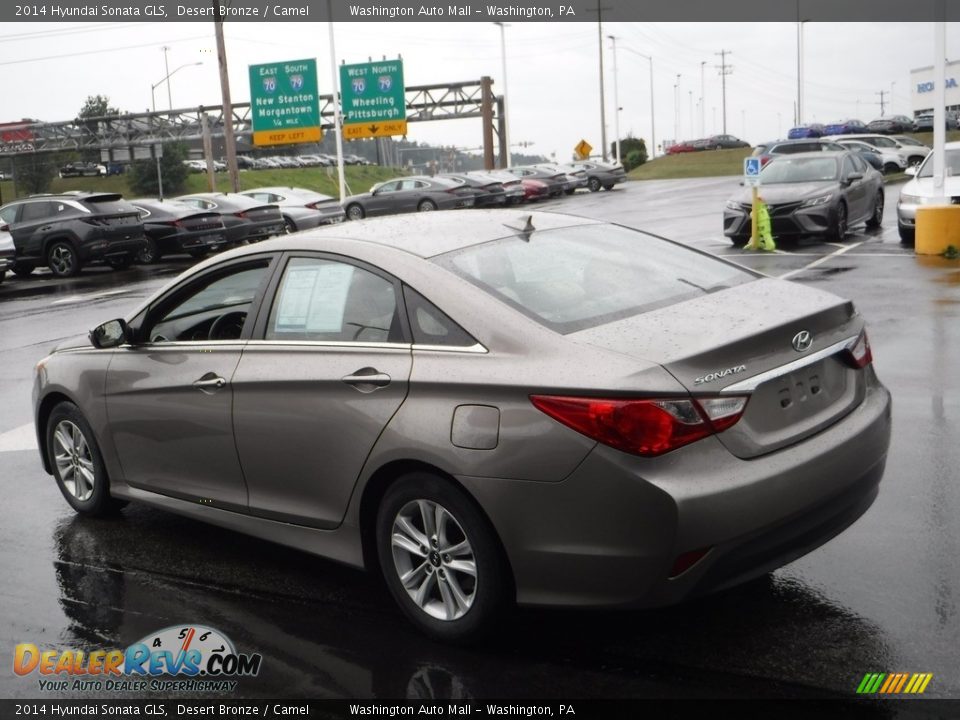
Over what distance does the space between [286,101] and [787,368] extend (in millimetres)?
45349

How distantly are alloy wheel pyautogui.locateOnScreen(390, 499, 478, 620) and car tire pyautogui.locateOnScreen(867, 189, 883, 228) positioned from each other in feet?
60.2

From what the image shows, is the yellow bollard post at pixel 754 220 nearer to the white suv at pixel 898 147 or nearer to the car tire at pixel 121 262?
the car tire at pixel 121 262

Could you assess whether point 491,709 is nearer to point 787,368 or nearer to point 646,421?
point 646,421

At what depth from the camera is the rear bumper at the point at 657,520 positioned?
3.63 metres

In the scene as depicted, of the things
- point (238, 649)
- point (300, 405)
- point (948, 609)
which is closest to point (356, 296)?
point (300, 405)

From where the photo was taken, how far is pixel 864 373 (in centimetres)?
451

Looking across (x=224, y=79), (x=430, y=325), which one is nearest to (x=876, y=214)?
(x=430, y=325)

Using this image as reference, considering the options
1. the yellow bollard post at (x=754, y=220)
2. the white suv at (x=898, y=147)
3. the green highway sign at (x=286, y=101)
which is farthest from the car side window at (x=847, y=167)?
the green highway sign at (x=286, y=101)

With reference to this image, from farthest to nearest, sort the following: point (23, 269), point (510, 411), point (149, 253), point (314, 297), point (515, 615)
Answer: point (149, 253) < point (23, 269) < point (314, 297) < point (515, 615) < point (510, 411)

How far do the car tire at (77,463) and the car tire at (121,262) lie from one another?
18949mm

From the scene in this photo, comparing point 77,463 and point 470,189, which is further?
point 470,189

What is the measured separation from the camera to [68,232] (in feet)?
78.3

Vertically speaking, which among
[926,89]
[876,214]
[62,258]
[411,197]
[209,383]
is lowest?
[62,258]

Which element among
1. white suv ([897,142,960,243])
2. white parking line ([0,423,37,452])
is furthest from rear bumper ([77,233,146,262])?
white parking line ([0,423,37,452])
